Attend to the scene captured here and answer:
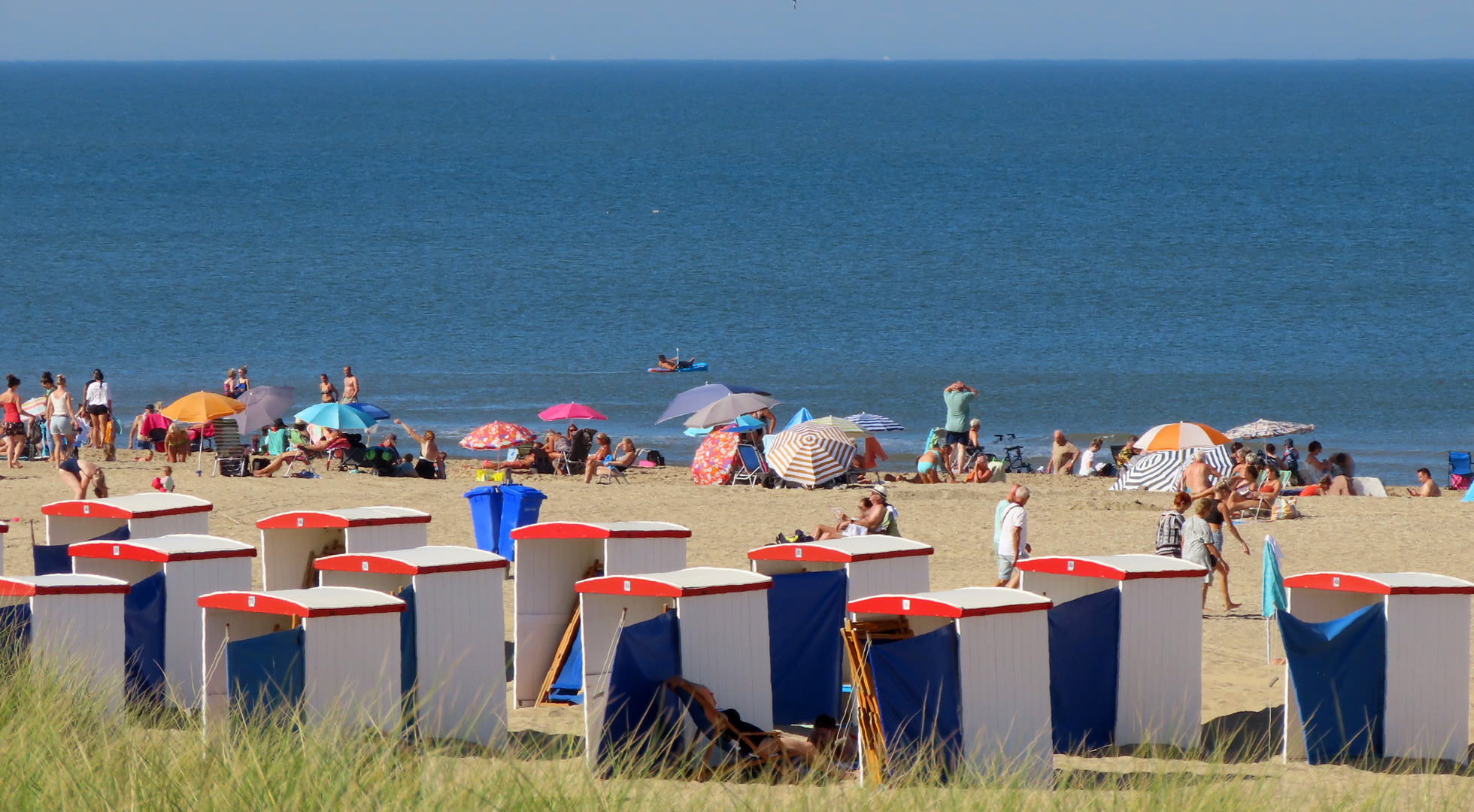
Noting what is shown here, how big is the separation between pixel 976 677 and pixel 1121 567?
5.22ft

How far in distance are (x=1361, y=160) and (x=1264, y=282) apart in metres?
62.0

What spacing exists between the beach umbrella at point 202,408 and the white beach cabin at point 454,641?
12035 mm

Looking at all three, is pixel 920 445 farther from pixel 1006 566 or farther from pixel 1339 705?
pixel 1339 705

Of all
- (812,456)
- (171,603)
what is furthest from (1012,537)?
(812,456)

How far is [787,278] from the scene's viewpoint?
54781 millimetres

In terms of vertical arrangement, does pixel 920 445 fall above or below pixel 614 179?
below

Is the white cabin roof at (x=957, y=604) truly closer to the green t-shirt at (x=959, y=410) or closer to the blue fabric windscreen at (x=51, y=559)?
the blue fabric windscreen at (x=51, y=559)

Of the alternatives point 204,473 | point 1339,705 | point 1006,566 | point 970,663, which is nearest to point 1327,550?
point 1006,566

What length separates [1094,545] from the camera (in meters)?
16.2

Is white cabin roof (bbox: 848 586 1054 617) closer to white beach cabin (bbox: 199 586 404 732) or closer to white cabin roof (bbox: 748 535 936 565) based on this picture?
white cabin roof (bbox: 748 535 936 565)

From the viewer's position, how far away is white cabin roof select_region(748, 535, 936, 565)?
984 centimetres

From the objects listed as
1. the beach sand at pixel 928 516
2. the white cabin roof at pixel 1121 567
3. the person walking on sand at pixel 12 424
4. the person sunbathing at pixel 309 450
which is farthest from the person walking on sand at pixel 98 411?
the white cabin roof at pixel 1121 567

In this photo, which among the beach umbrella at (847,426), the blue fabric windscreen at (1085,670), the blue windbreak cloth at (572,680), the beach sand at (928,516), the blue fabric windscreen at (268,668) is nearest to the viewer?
the blue fabric windscreen at (268,668)

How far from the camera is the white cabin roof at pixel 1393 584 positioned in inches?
349
